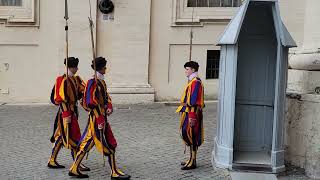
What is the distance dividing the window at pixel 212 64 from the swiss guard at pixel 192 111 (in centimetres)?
672

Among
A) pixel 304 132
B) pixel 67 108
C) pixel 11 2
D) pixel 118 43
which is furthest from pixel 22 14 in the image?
pixel 304 132

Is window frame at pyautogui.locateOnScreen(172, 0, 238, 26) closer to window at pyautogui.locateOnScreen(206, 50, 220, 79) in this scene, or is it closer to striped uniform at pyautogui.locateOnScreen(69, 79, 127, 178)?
window at pyautogui.locateOnScreen(206, 50, 220, 79)

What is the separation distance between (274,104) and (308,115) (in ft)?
1.60

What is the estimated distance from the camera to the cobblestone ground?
7.27 metres

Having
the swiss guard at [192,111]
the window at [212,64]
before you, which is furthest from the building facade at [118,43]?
the swiss guard at [192,111]

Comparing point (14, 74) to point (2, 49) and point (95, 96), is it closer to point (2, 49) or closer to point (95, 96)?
point (2, 49)

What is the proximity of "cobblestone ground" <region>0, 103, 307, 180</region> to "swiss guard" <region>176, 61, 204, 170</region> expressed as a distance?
367 mm

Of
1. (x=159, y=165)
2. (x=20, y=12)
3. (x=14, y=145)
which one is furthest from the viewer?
(x=20, y=12)

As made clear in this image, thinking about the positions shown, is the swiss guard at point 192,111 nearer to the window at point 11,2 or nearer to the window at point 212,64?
the window at point 212,64

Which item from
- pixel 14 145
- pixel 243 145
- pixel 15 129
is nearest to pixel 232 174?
pixel 243 145

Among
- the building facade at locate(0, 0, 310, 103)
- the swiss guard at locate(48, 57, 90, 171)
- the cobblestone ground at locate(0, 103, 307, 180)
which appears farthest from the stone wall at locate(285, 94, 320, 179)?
the building facade at locate(0, 0, 310, 103)

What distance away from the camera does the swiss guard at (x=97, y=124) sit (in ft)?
22.4

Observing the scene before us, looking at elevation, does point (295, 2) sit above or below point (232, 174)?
above

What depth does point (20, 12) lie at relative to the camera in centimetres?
1341
